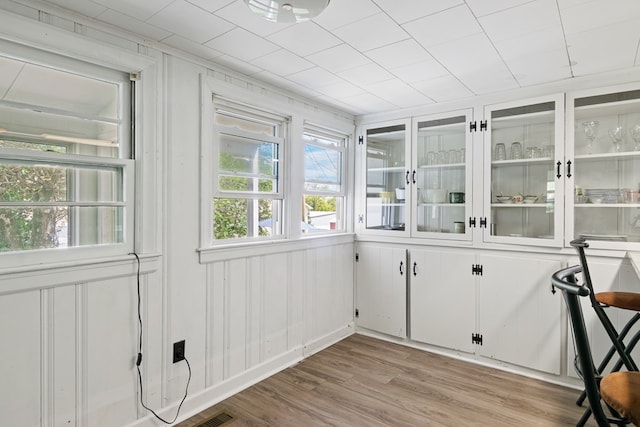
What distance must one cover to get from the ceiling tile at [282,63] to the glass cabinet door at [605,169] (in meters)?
2.07

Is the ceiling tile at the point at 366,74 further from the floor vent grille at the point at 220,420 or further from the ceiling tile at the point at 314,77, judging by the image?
the floor vent grille at the point at 220,420

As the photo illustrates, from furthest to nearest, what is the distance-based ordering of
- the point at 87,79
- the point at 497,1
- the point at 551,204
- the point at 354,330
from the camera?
the point at 354,330, the point at 551,204, the point at 87,79, the point at 497,1

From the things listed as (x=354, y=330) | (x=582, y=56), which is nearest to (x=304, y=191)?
(x=354, y=330)

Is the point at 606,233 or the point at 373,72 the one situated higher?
the point at 373,72

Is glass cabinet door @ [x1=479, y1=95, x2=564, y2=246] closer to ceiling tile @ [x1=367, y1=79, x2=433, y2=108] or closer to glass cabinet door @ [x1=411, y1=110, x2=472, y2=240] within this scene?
glass cabinet door @ [x1=411, y1=110, x2=472, y2=240]

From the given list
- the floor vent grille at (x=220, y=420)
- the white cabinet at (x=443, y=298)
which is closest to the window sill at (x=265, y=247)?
the white cabinet at (x=443, y=298)

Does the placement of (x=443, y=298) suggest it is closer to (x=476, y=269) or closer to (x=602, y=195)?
(x=476, y=269)

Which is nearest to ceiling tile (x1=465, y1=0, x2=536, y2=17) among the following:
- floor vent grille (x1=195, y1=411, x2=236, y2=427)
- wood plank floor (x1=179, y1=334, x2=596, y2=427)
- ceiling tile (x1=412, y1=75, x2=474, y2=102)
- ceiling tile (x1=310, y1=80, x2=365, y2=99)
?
ceiling tile (x1=412, y1=75, x2=474, y2=102)

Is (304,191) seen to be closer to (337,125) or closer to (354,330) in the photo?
(337,125)

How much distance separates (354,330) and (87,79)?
128 inches

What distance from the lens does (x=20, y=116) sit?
5.73 ft

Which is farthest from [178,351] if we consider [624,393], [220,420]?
[624,393]

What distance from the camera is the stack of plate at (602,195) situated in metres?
2.72

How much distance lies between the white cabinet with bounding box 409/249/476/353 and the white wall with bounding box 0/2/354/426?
1.25m
